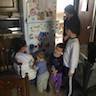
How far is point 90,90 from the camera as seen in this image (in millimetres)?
2701

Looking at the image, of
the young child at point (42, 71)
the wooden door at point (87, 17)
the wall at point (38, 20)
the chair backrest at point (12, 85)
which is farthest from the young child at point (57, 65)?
the wooden door at point (87, 17)

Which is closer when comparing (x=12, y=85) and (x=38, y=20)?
(x=12, y=85)

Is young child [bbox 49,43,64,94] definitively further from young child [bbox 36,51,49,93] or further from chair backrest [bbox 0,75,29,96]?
chair backrest [bbox 0,75,29,96]

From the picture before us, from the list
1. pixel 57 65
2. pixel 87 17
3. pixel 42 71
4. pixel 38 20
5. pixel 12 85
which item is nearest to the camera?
pixel 12 85

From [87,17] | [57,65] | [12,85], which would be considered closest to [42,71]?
[57,65]

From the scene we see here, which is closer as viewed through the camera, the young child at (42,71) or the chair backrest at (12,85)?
the chair backrest at (12,85)

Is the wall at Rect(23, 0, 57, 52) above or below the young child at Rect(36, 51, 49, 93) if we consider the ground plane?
above

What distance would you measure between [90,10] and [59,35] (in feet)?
3.57

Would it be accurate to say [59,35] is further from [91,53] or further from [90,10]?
[91,53]

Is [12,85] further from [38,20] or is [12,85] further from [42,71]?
[38,20]

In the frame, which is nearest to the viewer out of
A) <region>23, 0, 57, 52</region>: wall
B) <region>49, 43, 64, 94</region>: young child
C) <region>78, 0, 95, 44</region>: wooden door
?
<region>49, 43, 64, 94</region>: young child

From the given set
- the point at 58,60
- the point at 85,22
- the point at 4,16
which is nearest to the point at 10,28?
the point at 4,16

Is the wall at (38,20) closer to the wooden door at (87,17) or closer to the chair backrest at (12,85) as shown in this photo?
the wooden door at (87,17)

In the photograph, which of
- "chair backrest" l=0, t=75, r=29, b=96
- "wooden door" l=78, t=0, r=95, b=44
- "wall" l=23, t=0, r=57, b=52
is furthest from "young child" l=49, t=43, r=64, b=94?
"wooden door" l=78, t=0, r=95, b=44
